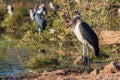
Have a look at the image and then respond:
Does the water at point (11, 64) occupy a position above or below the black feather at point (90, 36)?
below

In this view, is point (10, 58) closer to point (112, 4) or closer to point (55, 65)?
point (55, 65)

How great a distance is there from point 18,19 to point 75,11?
1723 cm

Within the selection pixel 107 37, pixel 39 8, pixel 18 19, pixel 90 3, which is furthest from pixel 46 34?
pixel 18 19

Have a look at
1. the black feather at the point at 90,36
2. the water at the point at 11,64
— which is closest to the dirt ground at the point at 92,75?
the black feather at the point at 90,36

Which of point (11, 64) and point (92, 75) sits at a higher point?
point (92, 75)

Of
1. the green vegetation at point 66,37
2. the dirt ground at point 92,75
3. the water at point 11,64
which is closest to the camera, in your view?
the dirt ground at point 92,75

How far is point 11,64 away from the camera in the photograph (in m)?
16.9

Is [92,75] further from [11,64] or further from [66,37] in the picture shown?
[11,64]

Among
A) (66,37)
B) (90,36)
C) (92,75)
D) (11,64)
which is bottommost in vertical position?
(11,64)

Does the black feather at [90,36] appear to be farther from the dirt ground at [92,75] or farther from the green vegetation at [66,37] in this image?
the green vegetation at [66,37]

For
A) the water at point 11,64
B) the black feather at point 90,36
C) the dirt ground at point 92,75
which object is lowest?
the water at point 11,64

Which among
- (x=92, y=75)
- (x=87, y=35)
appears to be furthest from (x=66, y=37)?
(x=92, y=75)

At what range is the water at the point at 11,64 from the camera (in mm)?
14868

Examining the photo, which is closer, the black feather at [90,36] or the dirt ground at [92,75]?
the dirt ground at [92,75]
